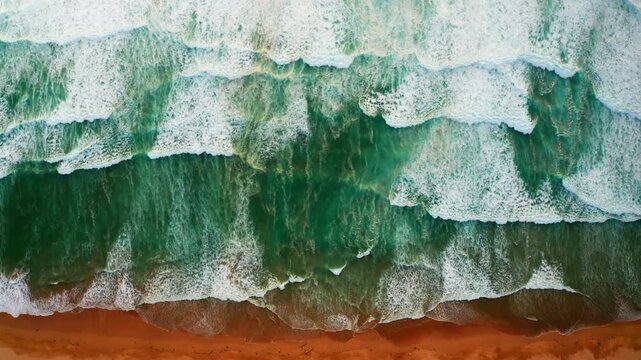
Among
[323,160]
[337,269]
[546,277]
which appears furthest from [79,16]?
[546,277]

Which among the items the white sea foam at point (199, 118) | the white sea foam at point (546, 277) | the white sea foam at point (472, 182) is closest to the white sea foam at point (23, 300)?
the white sea foam at point (199, 118)

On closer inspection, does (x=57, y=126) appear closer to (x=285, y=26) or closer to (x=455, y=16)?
(x=285, y=26)

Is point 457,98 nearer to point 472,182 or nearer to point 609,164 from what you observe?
point 472,182

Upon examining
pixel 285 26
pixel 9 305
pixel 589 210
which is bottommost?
pixel 9 305

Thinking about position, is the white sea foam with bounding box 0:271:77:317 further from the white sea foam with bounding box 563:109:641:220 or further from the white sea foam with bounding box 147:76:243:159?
the white sea foam with bounding box 563:109:641:220

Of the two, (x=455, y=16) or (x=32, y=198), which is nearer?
(x=455, y=16)

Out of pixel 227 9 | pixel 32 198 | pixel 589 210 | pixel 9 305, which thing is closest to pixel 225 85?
pixel 227 9

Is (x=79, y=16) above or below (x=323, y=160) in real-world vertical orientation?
above
